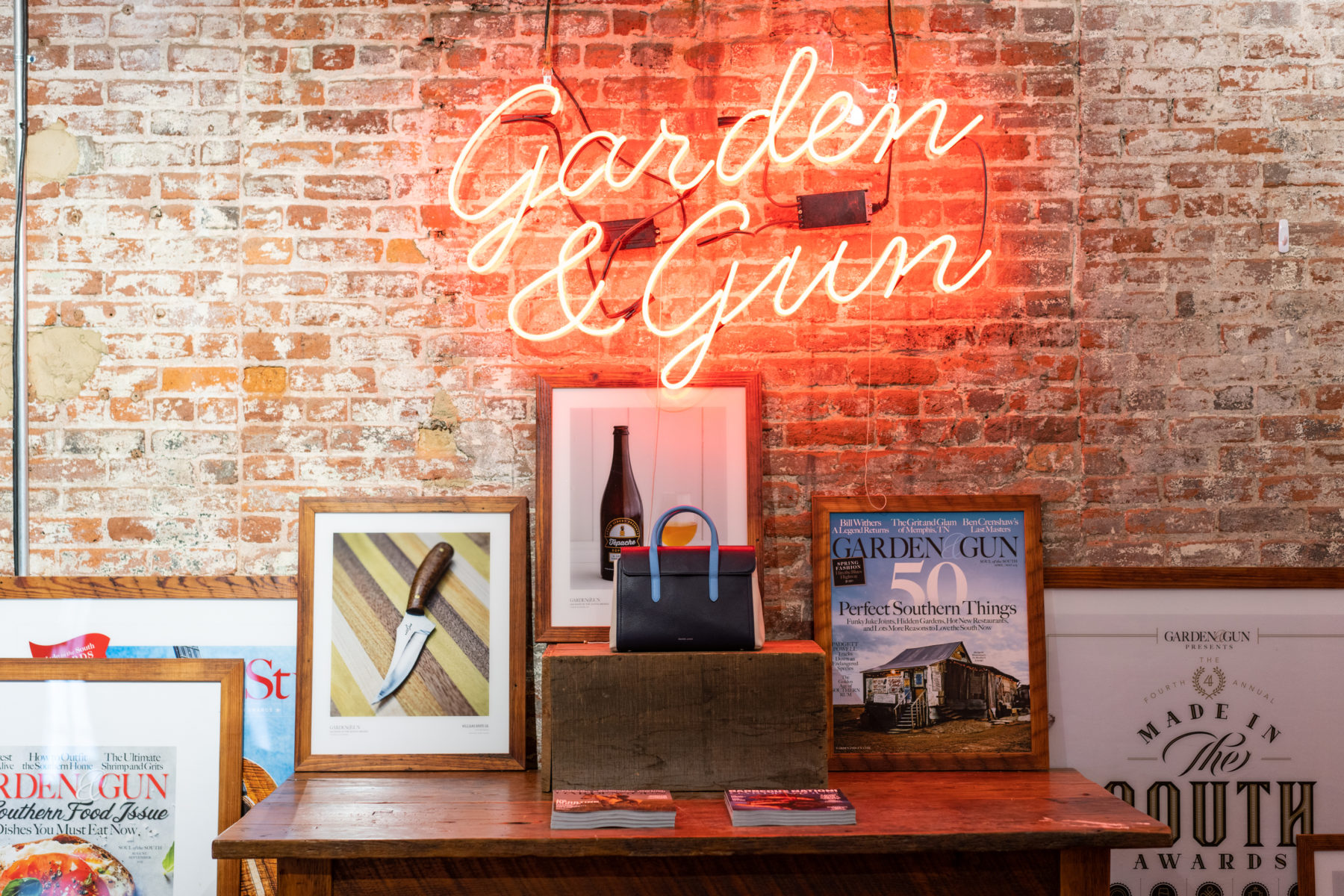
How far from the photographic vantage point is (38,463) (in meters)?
2.42

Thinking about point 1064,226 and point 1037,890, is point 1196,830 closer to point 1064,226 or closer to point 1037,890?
point 1037,890

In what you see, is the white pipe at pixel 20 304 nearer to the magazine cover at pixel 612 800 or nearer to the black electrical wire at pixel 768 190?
the magazine cover at pixel 612 800

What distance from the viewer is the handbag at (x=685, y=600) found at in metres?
2.05

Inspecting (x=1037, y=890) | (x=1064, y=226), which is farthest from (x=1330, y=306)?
(x=1037, y=890)

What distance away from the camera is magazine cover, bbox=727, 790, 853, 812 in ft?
6.19

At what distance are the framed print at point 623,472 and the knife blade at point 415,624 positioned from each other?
27 centimetres

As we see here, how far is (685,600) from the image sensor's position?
2.06m

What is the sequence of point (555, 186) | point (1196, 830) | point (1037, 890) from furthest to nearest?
point (1196, 830) < point (555, 186) < point (1037, 890)

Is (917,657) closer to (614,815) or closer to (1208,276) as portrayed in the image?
(614,815)

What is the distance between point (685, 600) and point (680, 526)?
0.32 metres

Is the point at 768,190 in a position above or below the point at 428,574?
above

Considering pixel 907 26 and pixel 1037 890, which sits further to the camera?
pixel 907 26

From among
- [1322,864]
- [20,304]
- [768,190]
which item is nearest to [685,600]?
[768,190]

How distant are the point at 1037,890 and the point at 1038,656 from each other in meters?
0.59
